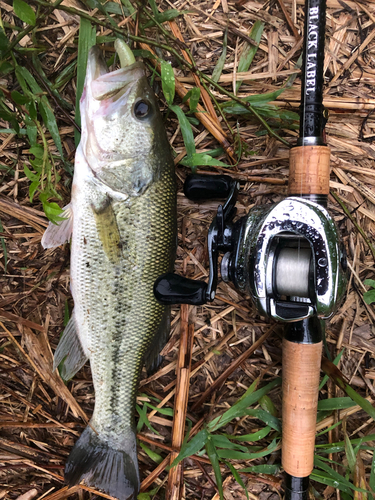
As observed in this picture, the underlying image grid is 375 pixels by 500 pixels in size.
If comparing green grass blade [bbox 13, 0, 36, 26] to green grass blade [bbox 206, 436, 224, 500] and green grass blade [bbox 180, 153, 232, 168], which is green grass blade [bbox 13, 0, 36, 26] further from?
green grass blade [bbox 206, 436, 224, 500]

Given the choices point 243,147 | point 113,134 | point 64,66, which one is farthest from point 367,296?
point 64,66

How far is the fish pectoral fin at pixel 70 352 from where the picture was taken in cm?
200

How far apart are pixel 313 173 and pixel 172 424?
1.71m

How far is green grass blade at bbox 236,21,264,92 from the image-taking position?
80.8 inches

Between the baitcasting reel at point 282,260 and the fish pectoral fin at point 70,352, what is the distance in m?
0.69

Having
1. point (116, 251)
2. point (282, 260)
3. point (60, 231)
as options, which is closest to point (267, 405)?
point (282, 260)

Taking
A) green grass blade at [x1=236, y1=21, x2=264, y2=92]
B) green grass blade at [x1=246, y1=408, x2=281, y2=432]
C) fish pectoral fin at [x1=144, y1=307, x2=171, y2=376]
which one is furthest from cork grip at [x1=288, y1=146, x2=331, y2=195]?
green grass blade at [x1=246, y1=408, x2=281, y2=432]

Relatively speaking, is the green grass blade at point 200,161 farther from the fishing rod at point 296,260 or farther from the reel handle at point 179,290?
the reel handle at point 179,290

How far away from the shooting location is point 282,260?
1443 mm

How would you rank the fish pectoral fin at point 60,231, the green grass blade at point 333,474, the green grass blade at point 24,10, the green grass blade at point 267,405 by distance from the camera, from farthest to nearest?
the green grass blade at point 267,405 < the green grass blade at point 333,474 < the fish pectoral fin at point 60,231 < the green grass blade at point 24,10

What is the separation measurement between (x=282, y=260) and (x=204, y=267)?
0.78 metres

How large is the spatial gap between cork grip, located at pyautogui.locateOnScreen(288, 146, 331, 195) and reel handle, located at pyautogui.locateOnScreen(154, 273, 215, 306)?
665 millimetres

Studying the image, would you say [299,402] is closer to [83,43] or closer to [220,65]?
[220,65]

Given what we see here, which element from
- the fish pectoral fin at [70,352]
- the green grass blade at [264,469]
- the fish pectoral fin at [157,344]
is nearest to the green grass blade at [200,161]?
the fish pectoral fin at [157,344]
